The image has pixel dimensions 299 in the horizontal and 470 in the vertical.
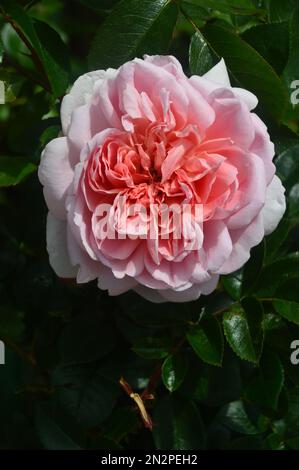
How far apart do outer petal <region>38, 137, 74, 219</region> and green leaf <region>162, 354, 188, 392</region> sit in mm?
261

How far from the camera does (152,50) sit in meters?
0.86

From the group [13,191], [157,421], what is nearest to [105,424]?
[157,421]

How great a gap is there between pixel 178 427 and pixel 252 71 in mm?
472

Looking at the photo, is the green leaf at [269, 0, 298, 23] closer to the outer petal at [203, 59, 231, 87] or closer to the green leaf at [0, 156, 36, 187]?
the outer petal at [203, 59, 231, 87]

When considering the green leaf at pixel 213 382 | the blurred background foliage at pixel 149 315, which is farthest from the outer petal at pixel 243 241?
the green leaf at pixel 213 382

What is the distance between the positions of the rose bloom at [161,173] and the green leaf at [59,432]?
0.34 m

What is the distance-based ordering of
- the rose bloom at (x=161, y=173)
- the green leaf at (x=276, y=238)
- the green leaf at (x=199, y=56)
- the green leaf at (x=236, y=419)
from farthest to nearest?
the green leaf at (x=236, y=419) → the green leaf at (x=276, y=238) → the green leaf at (x=199, y=56) → the rose bloom at (x=161, y=173)

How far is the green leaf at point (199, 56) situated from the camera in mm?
852

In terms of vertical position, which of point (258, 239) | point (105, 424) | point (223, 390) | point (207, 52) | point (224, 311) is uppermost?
point (207, 52)

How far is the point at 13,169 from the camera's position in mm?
918

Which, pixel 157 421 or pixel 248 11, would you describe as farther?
pixel 157 421

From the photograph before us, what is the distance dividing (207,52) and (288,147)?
0.14m

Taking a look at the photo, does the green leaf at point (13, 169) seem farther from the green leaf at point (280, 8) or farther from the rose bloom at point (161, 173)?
the green leaf at point (280, 8)

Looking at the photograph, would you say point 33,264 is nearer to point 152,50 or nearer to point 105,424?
point 105,424
